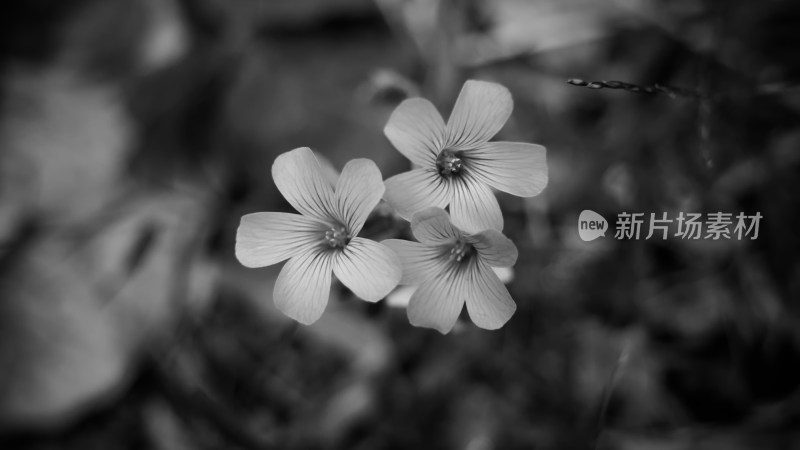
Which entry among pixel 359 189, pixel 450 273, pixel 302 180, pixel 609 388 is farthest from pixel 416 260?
pixel 609 388

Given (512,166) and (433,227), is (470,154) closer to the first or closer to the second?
(512,166)

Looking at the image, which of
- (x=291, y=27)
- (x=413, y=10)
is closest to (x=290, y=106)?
(x=291, y=27)

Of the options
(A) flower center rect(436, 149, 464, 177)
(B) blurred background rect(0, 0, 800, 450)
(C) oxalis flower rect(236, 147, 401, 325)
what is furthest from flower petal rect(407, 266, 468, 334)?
(B) blurred background rect(0, 0, 800, 450)

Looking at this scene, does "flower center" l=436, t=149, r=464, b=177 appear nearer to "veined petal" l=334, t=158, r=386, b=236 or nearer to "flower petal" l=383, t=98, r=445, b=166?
"flower petal" l=383, t=98, r=445, b=166

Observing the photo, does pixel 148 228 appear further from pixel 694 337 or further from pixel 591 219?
pixel 694 337

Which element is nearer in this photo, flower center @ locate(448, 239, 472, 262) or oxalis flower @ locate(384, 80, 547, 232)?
oxalis flower @ locate(384, 80, 547, 232)

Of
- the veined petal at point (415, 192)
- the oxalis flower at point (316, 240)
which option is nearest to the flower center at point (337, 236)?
the oxalis flower at point (316, 240)
